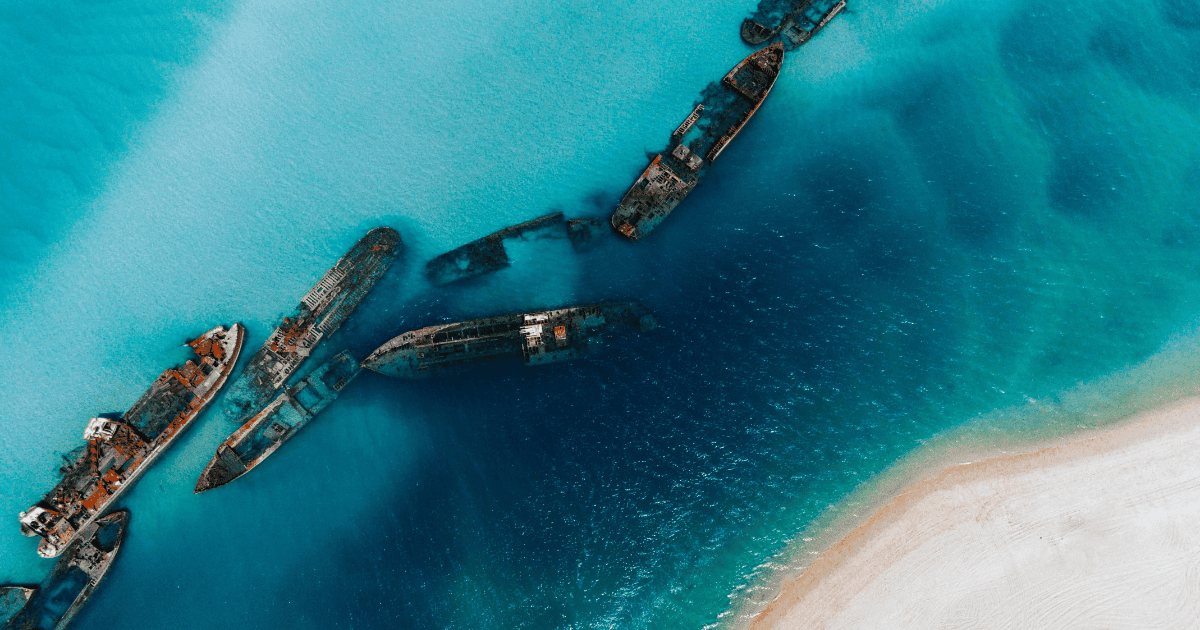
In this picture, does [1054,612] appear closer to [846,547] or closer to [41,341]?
[846,547]

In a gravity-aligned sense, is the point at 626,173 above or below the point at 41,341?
above

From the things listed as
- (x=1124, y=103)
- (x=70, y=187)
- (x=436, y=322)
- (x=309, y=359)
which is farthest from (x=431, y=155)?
(x=1124, y=103)

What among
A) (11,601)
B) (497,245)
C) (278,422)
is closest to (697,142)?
(497,245)

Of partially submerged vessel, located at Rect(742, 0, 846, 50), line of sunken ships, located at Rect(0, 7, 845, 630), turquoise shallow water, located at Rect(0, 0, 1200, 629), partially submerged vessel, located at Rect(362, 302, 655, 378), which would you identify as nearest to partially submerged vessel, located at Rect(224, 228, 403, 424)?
line of sunken ships, located at Rect(0, 7, 845, 630)

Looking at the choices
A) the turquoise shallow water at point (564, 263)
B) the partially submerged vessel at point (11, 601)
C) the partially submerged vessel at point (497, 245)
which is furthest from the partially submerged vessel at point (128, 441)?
the partially submerged vessel at point (497, 245)

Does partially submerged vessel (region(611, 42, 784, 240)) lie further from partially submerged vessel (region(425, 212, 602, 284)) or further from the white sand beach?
the white sand beach
